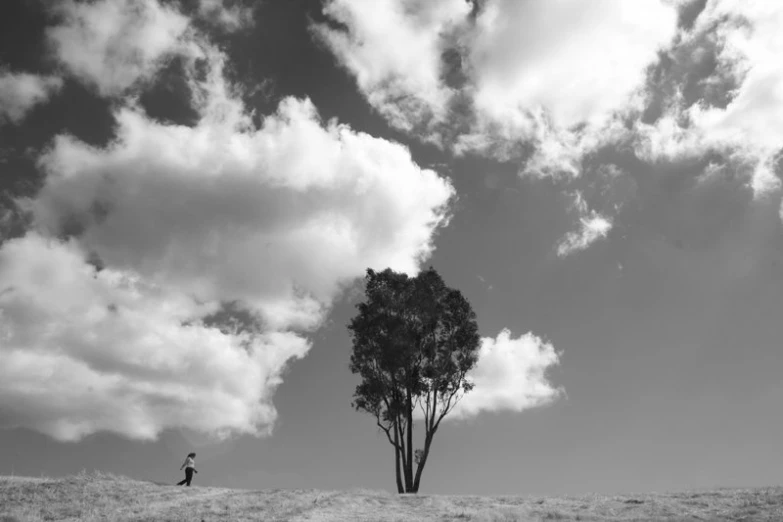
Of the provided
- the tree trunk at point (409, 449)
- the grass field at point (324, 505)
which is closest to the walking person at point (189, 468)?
the grass field at point (324, 505)

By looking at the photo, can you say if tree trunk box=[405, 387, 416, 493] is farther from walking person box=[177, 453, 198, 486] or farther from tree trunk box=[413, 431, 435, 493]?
walking person box=[177, 453, 198, 486]

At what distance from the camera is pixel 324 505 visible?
89.6 ft

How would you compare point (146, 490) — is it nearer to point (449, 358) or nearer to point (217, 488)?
point (217, 488)

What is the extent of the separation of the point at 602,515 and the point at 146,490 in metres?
21.4

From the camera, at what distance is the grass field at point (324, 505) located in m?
24.7

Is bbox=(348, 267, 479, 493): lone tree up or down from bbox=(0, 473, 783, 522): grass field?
up

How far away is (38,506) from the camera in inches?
1051

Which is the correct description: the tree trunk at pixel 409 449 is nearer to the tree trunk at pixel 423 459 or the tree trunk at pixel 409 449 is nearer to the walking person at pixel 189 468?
the tree trunk at pixel 423 459

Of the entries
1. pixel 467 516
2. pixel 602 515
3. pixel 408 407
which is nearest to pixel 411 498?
pixel 467 516

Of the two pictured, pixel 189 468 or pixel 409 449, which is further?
pixel 409 449

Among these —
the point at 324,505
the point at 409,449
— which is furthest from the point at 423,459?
the point at 324,505

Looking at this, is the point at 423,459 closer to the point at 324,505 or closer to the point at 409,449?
the point at 409,449

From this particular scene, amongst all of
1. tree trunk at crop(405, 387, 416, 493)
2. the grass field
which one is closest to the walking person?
the grass field

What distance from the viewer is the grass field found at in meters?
24.7
